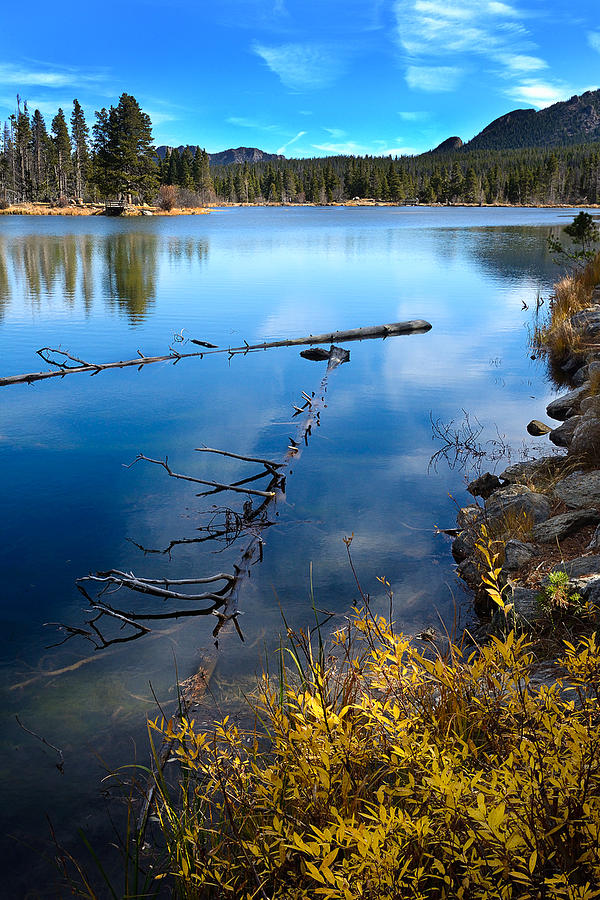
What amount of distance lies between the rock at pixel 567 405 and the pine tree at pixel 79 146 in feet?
412

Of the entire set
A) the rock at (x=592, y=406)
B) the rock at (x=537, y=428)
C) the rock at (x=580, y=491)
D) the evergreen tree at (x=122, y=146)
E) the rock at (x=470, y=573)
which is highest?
the evergreen tree at (x=122, y=146)

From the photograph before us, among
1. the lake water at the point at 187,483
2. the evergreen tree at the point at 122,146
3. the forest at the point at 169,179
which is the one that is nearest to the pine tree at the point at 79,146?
the forest at the point at 169,179

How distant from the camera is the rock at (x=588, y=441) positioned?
27.1 ft

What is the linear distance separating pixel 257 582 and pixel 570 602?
3.04 meters

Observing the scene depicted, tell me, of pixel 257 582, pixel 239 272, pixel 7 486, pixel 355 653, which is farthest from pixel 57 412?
pixel 239 272

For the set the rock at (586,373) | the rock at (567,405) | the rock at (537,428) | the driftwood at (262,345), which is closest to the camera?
the rock at (537,428)

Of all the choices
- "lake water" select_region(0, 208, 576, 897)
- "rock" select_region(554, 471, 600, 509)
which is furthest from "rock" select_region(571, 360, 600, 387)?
"rock" select_region(554, 471, 600, 509)

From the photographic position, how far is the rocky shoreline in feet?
16.2

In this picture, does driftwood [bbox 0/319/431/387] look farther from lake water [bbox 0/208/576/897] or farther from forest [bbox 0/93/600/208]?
forest [bbox 0/93/600/208]

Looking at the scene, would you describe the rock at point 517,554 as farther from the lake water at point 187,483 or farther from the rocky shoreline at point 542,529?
the lake water at point 187,483

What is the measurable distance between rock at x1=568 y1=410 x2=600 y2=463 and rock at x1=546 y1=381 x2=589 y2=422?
355cm

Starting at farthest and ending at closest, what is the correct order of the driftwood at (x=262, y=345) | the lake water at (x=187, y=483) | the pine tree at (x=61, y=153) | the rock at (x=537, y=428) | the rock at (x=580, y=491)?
1. the pine tree at (x=61, y=153)
2. the driftwood at (x=262, y=345)
3. the rock at (x=537, y=428)
4. the rock at (x=580, y=491)
5. the lake water at (x=187, y=483)

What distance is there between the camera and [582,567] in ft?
16.7

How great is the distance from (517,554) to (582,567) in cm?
106
